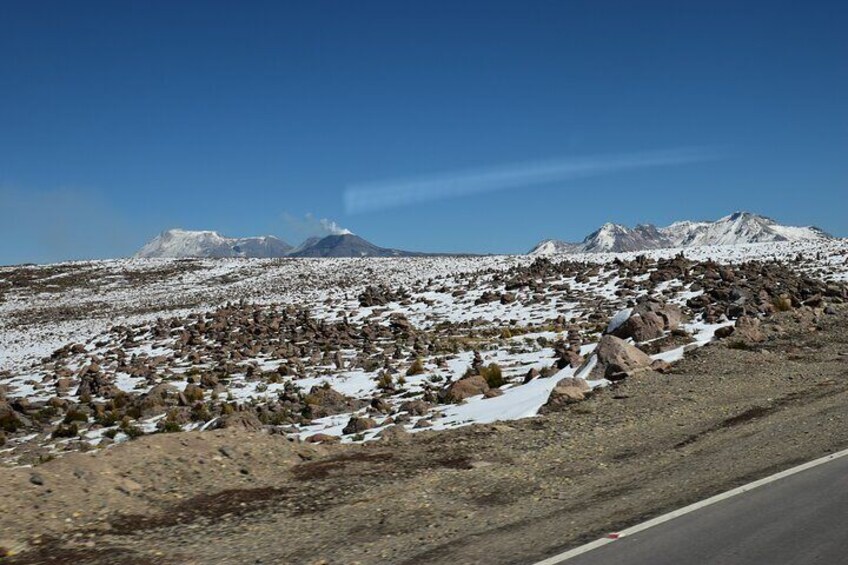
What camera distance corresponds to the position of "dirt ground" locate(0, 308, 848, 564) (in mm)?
7180

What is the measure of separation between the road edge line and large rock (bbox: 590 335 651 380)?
827cm

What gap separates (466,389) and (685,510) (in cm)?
1200

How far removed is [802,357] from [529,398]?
Answer: 841 cm

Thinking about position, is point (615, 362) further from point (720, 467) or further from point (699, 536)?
point (699, 536)

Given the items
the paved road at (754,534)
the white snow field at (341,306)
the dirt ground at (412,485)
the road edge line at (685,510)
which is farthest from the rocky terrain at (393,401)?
the paved road at (754,534)

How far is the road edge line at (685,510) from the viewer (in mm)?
6238

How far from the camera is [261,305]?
50.1m

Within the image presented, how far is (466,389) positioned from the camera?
1920 centimetres

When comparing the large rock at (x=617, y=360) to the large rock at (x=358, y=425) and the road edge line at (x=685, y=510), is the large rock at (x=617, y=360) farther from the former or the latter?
the road edge line at (x=685, y=510)

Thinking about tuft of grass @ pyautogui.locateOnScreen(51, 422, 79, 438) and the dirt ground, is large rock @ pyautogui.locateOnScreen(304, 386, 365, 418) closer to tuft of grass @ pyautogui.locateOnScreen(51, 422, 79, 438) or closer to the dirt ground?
the dirt ground

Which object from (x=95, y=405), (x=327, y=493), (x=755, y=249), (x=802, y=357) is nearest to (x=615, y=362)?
(x=802, y=357)

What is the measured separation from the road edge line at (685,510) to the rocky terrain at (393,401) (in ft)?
1.33

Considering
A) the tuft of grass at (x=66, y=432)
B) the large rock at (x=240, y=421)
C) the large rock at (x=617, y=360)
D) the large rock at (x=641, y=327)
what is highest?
the large rock at (x=641, y=327)

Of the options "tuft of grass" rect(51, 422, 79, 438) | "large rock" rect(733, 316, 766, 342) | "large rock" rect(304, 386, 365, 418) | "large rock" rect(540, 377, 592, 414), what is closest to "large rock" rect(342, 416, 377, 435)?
"large rock" rect(304, 386, 365, 418)
